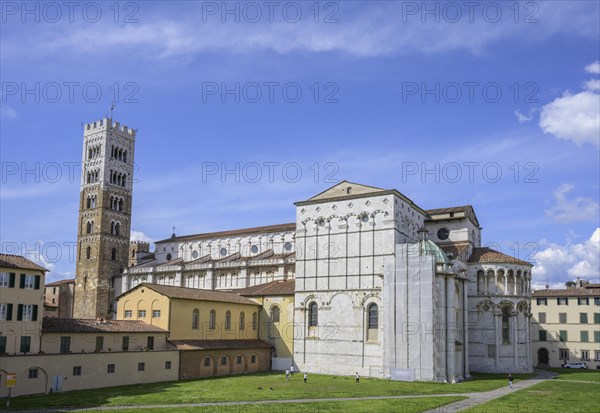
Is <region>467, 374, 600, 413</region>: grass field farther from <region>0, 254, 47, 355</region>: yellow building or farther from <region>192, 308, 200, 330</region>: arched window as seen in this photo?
<region>0, 254, 47, 355</region>: yellow building

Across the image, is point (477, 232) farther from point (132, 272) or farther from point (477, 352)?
point (132, 272)

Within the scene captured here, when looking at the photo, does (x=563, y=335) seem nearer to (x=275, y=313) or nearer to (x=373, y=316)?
(x=373, y=316)

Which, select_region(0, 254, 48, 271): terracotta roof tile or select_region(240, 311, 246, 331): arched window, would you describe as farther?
select_region(240, 311, 246, 331): arched window

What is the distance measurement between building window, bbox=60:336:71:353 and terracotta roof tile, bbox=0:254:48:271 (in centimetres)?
541

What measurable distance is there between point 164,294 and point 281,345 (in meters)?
15.3

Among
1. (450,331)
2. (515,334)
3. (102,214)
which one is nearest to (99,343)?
(450,331)

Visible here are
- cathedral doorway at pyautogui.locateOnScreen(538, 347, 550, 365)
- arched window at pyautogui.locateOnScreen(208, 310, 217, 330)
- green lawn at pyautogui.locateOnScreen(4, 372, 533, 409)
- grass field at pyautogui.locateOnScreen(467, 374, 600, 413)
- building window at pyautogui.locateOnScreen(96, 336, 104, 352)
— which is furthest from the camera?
cathedral doorway at pyautogui.locateOnScreen(538, 347, 550, 365)

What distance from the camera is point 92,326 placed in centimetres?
4659

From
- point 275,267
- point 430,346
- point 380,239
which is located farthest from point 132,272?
point 430,346

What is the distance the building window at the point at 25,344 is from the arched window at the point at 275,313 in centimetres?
2817

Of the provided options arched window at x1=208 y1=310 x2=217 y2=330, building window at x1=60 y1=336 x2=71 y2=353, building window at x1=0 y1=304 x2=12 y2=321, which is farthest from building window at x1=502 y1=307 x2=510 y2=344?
building window at x1=0 y1=304 x2=12 y2=321

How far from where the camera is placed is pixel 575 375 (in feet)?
196

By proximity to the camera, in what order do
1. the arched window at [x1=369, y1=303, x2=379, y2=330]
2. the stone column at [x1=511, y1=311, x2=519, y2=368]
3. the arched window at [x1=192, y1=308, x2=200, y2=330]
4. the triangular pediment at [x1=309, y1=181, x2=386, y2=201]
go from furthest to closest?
the stone column at [x1=511, y1=311, x2=519, y2=368], the triangular pediment at [x1=309, y1=181, x2=386, y2=201], the arched window at [x1=369, y1=303, x2=379, y2=330], the arched window at [x1=192, y1=308, x2=200, y2=330]

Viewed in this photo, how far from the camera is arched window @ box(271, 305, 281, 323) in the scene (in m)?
64.1
